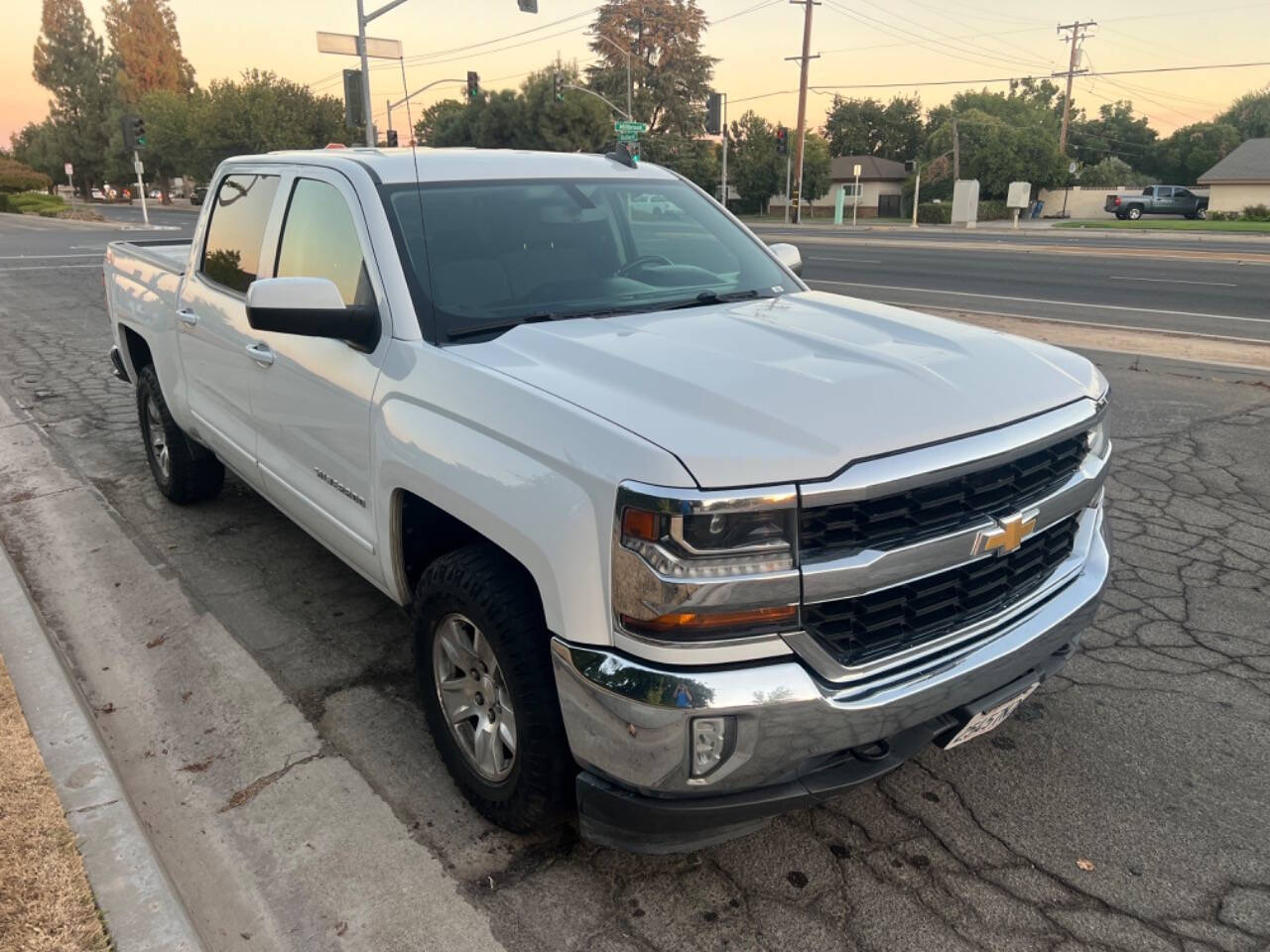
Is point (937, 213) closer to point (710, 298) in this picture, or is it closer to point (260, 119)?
point (260, 119)

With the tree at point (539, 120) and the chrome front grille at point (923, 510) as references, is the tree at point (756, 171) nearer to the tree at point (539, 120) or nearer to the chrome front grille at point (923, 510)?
the tree at point (539, 120)

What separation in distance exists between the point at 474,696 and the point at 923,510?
1381 millimetres

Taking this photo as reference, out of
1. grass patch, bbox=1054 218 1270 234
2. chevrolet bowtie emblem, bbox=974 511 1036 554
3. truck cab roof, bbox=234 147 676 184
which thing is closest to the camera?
chevrolet bowtie emblem, bbox=974 511 1036 554

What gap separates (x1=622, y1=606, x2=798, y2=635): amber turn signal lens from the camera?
2107 mm

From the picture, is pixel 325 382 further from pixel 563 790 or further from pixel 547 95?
pixel 547 95

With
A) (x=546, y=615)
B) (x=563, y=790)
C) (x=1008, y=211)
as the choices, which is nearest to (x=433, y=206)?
(x=546, y=615)

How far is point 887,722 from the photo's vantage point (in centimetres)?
226

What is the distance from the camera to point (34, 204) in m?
49.0

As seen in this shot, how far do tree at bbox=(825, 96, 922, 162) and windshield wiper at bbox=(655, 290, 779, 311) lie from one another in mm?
92862

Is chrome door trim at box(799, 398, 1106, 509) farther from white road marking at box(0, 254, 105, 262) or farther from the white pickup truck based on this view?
white road marking at box(0, 254, 105, 262)

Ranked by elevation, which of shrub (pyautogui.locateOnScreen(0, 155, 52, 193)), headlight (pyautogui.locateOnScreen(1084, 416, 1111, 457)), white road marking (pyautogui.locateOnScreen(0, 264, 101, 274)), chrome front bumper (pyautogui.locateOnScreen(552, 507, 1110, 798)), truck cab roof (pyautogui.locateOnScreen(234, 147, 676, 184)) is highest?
shrub (pyautogui.locateOnScreen(0, 155, 52, 193))

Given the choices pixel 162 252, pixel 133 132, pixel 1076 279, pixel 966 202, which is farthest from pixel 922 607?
pixel 966 202

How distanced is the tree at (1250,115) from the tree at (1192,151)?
2.05m

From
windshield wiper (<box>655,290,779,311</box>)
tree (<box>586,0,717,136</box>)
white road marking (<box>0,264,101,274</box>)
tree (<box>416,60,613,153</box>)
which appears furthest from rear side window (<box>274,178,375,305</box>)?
tree (<box>586,0,717,136</box>)
